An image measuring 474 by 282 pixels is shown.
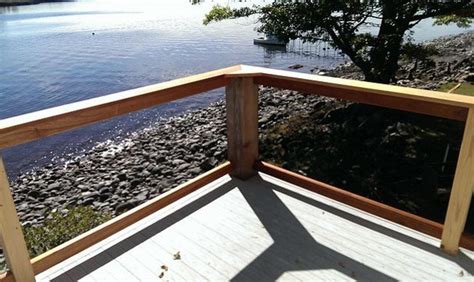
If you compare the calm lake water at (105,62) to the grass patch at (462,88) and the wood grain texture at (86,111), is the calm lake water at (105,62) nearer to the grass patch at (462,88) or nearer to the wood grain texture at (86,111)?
the grass patch at (462,88)

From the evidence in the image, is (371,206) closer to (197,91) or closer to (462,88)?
(197,91)

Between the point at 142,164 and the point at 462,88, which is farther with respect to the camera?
the point at 462,88

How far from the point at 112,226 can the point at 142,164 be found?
5952mm

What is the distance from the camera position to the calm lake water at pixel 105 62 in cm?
1192

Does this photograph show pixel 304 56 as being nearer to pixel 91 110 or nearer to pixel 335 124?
pixel 335 124

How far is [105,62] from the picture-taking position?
2214 cm

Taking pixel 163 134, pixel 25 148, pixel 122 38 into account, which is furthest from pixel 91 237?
pixel 122 38

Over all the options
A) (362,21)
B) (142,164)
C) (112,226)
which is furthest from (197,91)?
(362,21)

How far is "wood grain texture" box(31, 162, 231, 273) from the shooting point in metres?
2.48

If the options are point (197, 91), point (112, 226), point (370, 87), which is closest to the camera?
point (370, 87)

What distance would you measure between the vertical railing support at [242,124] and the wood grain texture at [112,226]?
18cm

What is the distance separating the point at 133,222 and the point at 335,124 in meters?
5.98

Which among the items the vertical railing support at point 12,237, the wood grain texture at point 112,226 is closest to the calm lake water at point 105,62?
the wood grain texture at point 112,226

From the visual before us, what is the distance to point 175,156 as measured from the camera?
8.82m
